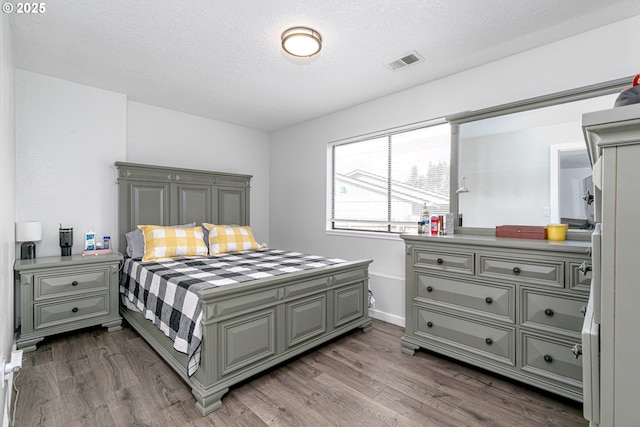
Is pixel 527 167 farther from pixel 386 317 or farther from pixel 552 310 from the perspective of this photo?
pixel 386 317

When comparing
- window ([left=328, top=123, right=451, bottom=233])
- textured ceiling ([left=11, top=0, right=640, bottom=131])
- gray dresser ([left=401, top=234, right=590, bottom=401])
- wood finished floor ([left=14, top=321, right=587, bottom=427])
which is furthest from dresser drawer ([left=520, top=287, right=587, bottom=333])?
textured ceiling ([left=11, top=0, right=640, bottom=131])

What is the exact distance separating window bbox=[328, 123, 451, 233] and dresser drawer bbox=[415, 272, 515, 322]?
0.90 m

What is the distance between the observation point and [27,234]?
8.77 ft

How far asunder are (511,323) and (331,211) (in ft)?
8.27

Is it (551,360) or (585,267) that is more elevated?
(585,267)

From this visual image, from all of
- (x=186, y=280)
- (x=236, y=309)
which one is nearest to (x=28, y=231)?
(x=186, y=280)

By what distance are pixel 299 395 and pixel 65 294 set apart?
2359 mm

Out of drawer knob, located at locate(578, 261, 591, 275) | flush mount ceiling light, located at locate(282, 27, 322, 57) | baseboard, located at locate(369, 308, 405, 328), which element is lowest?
baseboard, located at locate(369, 308, 405, 328)

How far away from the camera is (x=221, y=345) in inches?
75.0

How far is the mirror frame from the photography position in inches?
81.7

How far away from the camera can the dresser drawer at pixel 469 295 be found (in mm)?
2074

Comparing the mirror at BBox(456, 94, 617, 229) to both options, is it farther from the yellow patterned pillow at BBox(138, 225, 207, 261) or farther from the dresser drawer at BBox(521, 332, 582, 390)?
the yellow patterned pillow at BBox(138, 225, 207, 261)

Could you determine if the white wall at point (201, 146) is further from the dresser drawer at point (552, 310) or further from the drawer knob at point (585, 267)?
the drawer knob at point (585, 267)

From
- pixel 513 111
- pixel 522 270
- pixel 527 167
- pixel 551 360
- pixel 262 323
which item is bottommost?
pixel 551 360
